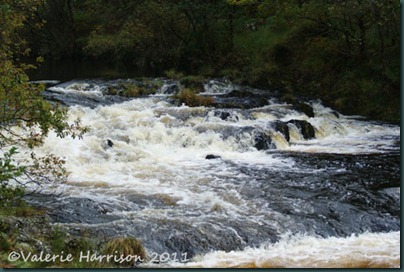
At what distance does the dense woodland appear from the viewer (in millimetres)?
A: 21719

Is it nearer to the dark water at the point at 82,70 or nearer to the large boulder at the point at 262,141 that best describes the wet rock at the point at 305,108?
the large boulder at the point at 262,141

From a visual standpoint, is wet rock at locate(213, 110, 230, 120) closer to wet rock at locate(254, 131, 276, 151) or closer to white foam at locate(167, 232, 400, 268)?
wet rock at locate(254, 131, 276, 151)

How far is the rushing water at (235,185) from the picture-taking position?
361 inches

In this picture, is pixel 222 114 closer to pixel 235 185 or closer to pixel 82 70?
pixel 235 185

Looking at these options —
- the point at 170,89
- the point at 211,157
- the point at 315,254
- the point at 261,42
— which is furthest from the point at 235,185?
the point at 261,42

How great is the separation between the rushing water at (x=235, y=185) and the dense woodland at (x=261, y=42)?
3195 mm

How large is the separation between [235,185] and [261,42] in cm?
1873

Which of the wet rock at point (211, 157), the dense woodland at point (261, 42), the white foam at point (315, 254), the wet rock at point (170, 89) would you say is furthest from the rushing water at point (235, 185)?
the wet rock at point (170, 89)

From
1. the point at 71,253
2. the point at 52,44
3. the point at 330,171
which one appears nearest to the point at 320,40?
the point at 330,171

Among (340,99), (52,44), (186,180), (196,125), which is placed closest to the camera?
(186,180)

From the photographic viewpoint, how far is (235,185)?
12.4 m

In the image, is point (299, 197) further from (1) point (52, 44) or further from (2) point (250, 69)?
(1) point (52, 44)

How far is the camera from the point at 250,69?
27703 millimetres

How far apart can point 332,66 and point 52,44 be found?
25.9 m
